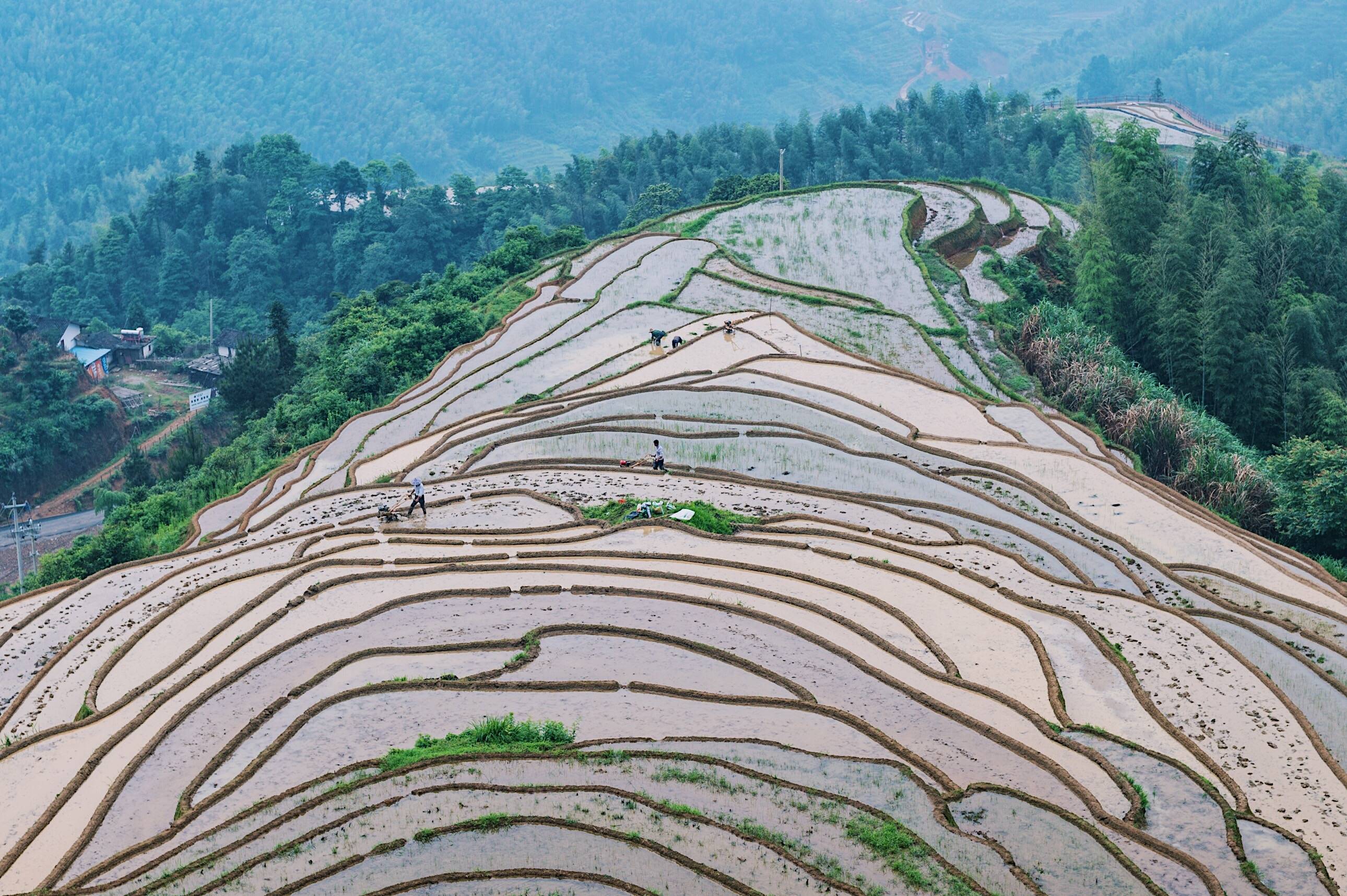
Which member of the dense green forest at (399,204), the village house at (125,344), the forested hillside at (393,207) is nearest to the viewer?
the village house at (125,344)

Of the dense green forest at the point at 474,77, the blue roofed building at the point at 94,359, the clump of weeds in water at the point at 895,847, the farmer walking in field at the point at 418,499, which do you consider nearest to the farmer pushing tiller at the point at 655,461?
the farmer walking in field at the point at 418,499

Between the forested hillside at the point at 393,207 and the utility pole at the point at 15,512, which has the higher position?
the forested hillside at the point at 393,207

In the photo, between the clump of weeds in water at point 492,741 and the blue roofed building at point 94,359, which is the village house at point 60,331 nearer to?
the blue roofed building at point 94,359

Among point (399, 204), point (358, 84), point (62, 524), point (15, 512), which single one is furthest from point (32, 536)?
point (358, 84)

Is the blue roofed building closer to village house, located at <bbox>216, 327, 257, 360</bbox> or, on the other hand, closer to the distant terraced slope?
village house, located at <bbox>216, 327, 257, 360</bbox>

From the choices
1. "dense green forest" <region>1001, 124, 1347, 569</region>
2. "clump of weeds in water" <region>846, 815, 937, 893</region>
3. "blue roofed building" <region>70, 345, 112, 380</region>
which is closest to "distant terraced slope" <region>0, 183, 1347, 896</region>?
"clump of weeds in water" <region>846, 815, 937, 893</region>

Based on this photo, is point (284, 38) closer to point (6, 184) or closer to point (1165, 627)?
point (6, 184)

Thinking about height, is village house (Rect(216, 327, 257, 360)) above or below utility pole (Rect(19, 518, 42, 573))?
above

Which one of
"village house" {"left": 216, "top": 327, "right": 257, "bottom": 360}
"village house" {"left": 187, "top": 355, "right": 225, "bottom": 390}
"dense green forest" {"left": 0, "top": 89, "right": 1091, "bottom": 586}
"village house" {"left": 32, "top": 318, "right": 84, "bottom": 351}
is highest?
"dense green forest" {"left": 0, "top": 89, "right": 1091, "bottom": 586}
